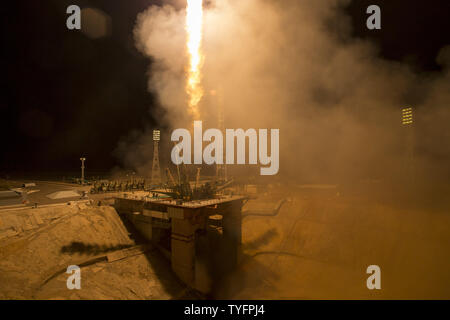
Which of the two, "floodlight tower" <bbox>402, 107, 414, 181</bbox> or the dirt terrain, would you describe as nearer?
the dirt terrain

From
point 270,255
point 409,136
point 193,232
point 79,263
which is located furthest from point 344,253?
point 79,263

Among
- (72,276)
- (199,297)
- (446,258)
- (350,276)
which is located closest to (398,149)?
(446,258)

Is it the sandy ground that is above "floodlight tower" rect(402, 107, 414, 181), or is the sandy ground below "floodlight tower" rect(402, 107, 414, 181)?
below

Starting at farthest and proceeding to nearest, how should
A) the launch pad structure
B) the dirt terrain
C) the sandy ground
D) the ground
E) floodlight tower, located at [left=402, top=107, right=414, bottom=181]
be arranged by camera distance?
floodlight tower, located at [left=402, top=107, right=414, bottom=181] → the launch pad structure → the dirt terrain → the ground → the sandy ground

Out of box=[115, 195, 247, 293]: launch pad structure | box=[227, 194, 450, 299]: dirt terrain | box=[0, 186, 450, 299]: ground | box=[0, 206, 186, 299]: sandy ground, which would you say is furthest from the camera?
box=[115, 195, 247, 293]: launch pad structure

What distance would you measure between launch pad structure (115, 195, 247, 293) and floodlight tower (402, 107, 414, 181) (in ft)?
80.8

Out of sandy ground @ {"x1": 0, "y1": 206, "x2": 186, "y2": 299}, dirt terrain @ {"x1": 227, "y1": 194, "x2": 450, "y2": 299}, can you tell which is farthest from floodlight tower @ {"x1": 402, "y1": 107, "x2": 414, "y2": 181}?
sandy ground @ {"x1": 0, "y1": 206, "x2": 186, "y2": 299}

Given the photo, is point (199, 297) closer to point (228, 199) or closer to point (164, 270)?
point (164, 270)

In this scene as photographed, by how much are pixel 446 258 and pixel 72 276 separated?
30671 millimetres

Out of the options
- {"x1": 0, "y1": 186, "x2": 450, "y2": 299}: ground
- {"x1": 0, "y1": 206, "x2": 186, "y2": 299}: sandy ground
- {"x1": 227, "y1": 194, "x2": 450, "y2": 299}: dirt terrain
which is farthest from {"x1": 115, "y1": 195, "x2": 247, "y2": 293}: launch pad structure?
{"x1": 227, "y1": 194, "x2": 450, "y2": 299}: dirt terrain

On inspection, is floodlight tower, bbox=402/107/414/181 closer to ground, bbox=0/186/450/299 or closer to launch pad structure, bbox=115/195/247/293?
ground, bbox=0/186/450/299

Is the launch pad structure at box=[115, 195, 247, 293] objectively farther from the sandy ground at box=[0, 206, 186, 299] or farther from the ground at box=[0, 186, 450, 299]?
the sandy ground at box=[0, 206, 186, 299]

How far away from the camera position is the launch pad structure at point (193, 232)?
23.6 metres

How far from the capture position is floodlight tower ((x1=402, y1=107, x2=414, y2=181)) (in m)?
35.8
